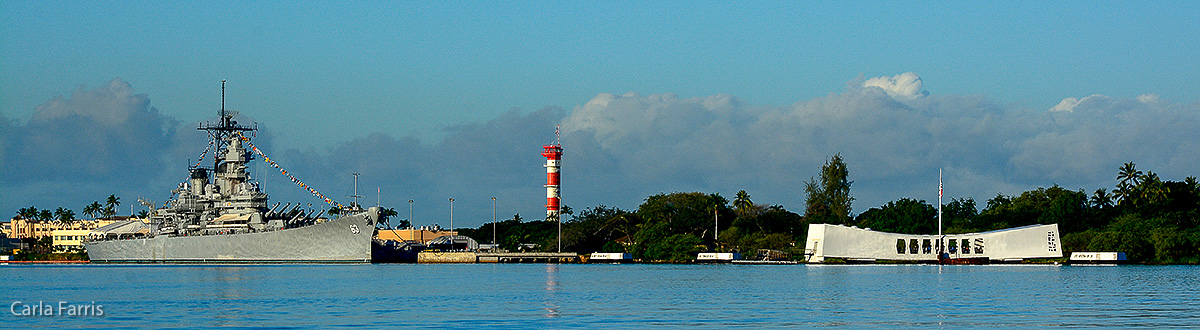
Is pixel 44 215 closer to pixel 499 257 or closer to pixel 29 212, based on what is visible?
pixel 29 212

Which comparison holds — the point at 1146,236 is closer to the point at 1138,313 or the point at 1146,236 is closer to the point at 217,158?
the point at 1138,313

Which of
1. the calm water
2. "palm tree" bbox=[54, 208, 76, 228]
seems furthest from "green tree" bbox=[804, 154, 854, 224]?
"palm tree" bbox=[54, 208, 76, 228]

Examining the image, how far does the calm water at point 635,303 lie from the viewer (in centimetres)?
3509

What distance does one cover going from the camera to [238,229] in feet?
394

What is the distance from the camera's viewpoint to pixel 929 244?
361 feet

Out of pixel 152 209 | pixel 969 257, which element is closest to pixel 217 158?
pixel 152 209

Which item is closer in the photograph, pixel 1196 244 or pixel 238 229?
pixel 1196 244

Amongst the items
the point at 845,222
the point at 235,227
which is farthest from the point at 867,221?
the point at 235,227

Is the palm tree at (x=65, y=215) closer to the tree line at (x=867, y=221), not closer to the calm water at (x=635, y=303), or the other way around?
the tree line at (x=867, y=221)

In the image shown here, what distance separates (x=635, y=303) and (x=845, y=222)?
8659 cm

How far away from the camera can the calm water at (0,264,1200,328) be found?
35.1m

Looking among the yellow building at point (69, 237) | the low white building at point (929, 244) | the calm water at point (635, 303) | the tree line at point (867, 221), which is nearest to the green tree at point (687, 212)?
the tree line at point (867, 221)

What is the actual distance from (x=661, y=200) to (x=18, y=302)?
97.3 meters

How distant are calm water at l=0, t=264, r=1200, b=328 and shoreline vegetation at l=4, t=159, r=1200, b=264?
4001 centimetres
